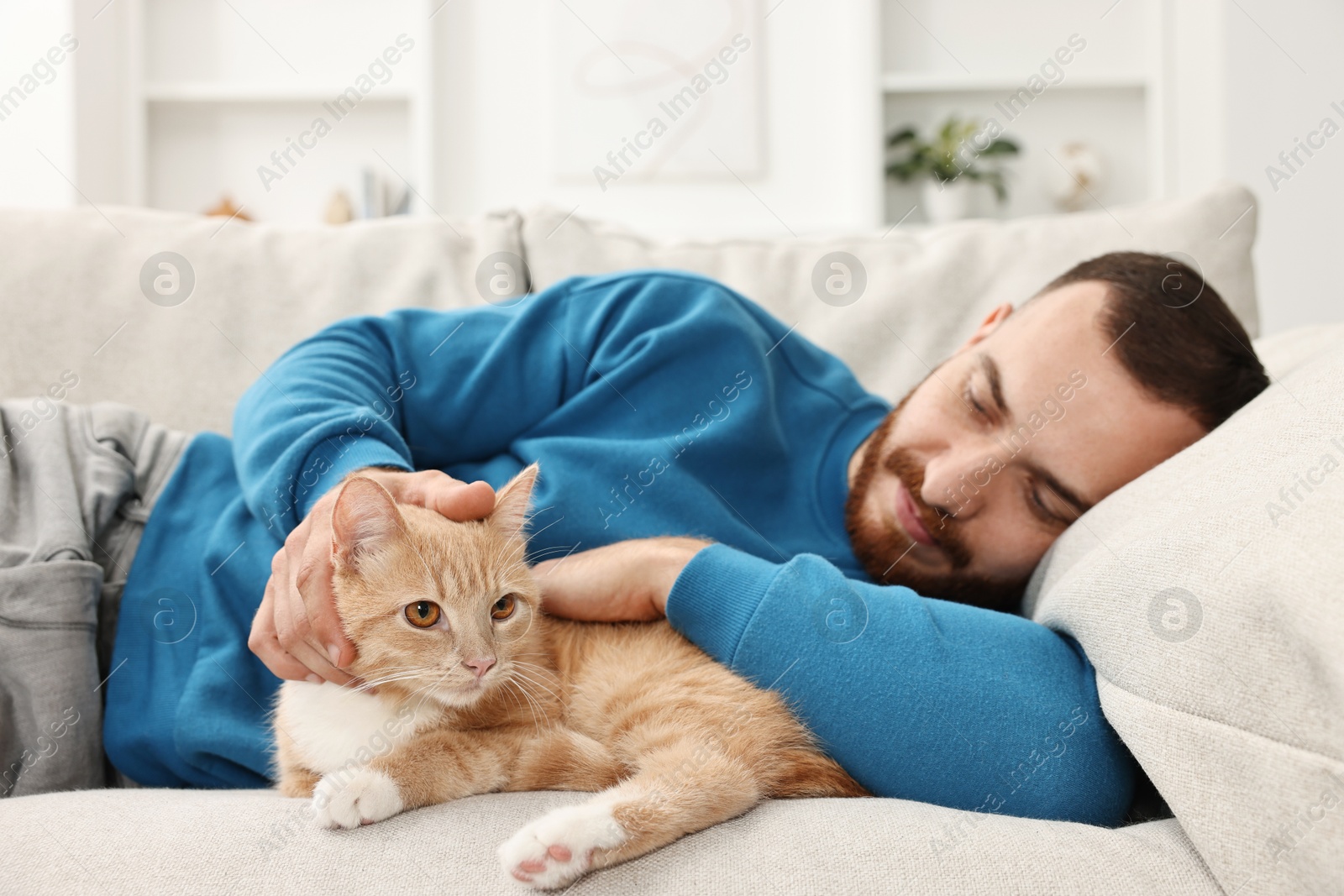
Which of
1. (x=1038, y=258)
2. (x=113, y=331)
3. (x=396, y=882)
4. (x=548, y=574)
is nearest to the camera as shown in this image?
(x=396, y=882)

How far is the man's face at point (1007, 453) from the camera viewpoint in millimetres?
1337

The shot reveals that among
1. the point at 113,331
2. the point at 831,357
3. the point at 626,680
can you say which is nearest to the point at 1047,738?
the point at 626,680

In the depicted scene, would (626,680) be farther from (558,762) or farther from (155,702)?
(155,702)

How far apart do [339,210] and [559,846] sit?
120 inches

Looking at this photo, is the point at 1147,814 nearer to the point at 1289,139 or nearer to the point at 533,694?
the point at 533,694

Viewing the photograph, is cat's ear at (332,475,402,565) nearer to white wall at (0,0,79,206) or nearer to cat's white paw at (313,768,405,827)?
cat's white paw at (313,768,405,827)

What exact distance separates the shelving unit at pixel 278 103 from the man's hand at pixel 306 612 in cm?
255

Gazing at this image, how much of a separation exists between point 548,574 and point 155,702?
0.57 meters

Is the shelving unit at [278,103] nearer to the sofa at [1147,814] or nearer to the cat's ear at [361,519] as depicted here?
the cat's ear at [361,519]

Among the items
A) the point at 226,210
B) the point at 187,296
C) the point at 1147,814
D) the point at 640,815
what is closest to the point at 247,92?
the point at 226,210

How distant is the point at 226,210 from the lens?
3.20 meters

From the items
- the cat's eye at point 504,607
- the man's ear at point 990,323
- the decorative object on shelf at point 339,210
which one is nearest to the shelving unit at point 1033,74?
the man's ear at point 990,323

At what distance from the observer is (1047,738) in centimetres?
94

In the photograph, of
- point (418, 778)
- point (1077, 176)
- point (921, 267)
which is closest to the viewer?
point (418, 778)
